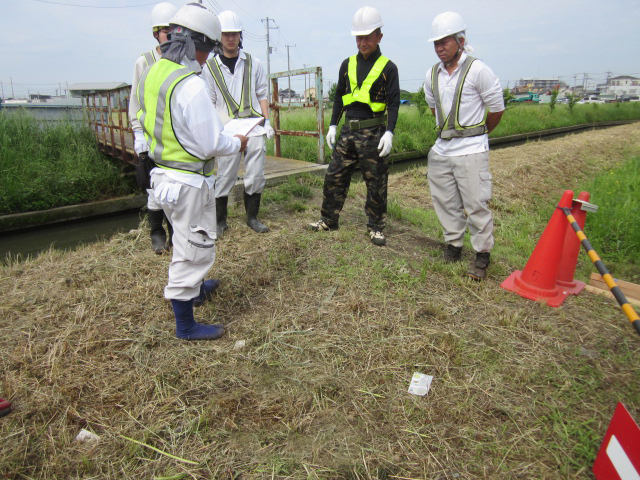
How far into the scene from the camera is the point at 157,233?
384cm

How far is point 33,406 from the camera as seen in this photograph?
2.04 metres

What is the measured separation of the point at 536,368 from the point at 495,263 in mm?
1502

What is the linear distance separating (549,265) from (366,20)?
7.74ft

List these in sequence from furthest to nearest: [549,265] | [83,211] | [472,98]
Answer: [83,211] < [472,98] < [549,265]

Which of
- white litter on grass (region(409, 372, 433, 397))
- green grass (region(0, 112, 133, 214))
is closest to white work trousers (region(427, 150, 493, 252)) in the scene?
white litter on grass (region(409, 372, 433, 397))

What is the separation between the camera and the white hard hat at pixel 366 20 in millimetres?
3352

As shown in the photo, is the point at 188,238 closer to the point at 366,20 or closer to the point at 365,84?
the point at 365,84

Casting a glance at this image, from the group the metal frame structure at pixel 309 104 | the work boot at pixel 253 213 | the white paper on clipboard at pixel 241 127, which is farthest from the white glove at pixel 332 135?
the metal frame structure at pixel 309 104

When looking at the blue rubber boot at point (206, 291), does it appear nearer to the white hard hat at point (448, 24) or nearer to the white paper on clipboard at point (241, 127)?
the white paper on clipboard at point (241, 127)

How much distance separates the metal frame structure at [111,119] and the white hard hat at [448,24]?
560 cm

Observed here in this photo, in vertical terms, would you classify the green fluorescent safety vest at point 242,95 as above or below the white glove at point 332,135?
above

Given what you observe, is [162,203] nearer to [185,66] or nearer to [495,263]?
[185,66]

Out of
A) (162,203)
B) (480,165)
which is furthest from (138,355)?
(480,165)

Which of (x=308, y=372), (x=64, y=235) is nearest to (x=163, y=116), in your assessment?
(x=308, y=372)
